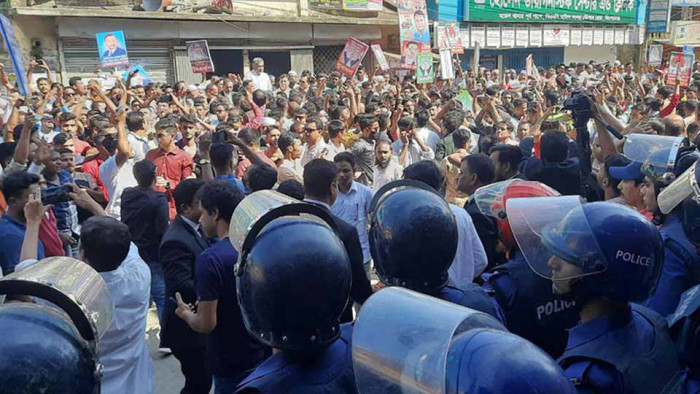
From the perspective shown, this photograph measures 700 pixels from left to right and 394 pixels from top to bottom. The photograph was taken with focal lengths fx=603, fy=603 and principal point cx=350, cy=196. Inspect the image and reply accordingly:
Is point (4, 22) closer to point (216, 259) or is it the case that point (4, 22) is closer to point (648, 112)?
point (216, 259)

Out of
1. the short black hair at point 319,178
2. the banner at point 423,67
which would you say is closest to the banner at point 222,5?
the banner at point 423,67

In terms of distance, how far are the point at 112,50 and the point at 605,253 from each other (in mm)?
11122

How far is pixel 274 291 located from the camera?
164cm

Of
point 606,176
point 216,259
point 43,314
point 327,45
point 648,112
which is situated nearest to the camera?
point 43,314

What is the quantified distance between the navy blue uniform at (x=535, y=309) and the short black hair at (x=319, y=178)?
1.60 meters

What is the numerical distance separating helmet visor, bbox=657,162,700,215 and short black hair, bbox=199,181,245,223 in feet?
6.68

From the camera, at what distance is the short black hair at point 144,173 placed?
15.2 ft

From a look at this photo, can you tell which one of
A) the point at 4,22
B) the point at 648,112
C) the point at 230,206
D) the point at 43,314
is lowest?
the point at 648,112

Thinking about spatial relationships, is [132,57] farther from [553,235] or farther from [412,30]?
[553,235]

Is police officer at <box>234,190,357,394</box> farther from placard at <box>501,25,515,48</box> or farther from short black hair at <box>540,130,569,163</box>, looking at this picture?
placard at <box>501,25,515,48</box>

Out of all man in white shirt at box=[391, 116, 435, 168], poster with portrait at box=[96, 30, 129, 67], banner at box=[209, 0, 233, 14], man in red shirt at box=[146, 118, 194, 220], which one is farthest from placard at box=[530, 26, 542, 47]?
man in red shirt at box=[146, 118, 194, 220]

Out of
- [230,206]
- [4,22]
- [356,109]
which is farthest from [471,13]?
[230,206]

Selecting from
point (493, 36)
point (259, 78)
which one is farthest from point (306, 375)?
point (493, 36)

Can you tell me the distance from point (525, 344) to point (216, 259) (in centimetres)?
187
